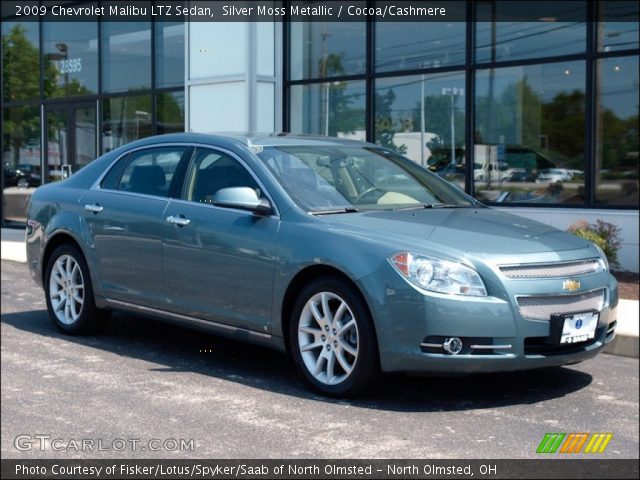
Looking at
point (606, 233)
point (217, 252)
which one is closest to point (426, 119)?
point (606, 233)

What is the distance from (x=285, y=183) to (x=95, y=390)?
179 cm

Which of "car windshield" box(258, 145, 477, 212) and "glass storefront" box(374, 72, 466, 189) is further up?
"glass storefront" box(374, 72, 466, 189)

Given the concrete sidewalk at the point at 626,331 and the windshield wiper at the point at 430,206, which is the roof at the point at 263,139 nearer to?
the windshield wiper at the point at 430,206

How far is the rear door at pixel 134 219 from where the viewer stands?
7305 millimetres

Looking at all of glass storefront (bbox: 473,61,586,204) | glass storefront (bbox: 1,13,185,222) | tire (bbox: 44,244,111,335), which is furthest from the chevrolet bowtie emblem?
glass storefront (bbox: 1,13,185,222)

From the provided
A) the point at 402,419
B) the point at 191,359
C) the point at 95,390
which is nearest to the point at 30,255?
the point at 191,359

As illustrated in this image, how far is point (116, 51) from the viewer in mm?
18375

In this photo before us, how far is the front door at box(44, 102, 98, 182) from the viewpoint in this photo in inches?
742

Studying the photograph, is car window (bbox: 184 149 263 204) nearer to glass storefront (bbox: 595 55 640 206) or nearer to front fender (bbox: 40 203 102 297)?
front fender (bbox: 40 203 102 297)

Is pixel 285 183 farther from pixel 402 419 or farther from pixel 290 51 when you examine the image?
pixel 290 51

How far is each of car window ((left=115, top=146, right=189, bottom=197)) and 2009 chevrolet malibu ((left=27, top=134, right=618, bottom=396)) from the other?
0.01m

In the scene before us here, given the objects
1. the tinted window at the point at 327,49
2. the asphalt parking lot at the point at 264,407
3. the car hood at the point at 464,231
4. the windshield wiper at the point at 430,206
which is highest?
the tinted window at the point at 327,49

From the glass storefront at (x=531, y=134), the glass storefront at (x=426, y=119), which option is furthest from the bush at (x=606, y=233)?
the glass storefront at (x=426, y=119)

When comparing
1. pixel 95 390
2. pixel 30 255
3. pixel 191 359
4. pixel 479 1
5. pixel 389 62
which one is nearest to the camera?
pixel 95 390
